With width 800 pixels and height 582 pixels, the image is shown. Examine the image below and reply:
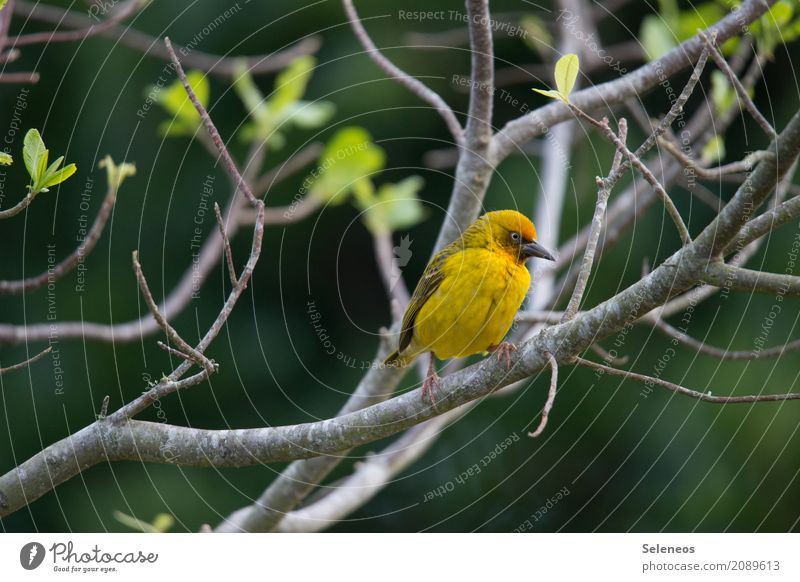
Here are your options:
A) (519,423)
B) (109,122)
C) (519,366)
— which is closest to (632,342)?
(519,423)

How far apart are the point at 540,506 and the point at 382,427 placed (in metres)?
2.22

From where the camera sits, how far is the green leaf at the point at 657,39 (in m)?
3.78

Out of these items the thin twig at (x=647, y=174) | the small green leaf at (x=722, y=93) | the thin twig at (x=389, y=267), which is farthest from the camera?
the thin twig at (x=389, y=267)

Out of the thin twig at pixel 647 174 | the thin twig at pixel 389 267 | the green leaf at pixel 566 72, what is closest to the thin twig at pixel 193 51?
the thin twig at pixel 389 267

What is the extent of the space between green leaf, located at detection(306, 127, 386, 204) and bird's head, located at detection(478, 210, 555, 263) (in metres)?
0.68

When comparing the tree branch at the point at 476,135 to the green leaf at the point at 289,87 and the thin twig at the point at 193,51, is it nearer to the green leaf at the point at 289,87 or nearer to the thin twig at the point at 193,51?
the green leaf at the point at 289,87

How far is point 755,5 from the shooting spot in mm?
3043

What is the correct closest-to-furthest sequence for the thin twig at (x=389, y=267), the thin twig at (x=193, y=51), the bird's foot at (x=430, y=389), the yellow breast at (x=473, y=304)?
1. the bird's foot at (x=430, y=389)
2. the yellow breast at (x=473, y=304)
3. the thin twig at (x=389, y=267)
4. the thin twig at (x=193, y=51)

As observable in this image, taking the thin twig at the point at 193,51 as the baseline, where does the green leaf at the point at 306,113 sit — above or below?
below

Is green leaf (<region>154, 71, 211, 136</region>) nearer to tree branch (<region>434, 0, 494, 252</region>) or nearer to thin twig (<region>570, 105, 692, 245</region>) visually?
tree branch (<region>434, 0, 494, 252</region>)

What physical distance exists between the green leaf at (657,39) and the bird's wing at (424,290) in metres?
1.37

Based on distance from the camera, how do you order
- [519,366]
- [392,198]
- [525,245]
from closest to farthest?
[519,366] → [525,245] → [392,198]

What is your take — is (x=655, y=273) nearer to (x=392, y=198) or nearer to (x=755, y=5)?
(x=755, y=5)

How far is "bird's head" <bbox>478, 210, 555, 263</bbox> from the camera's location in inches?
118
